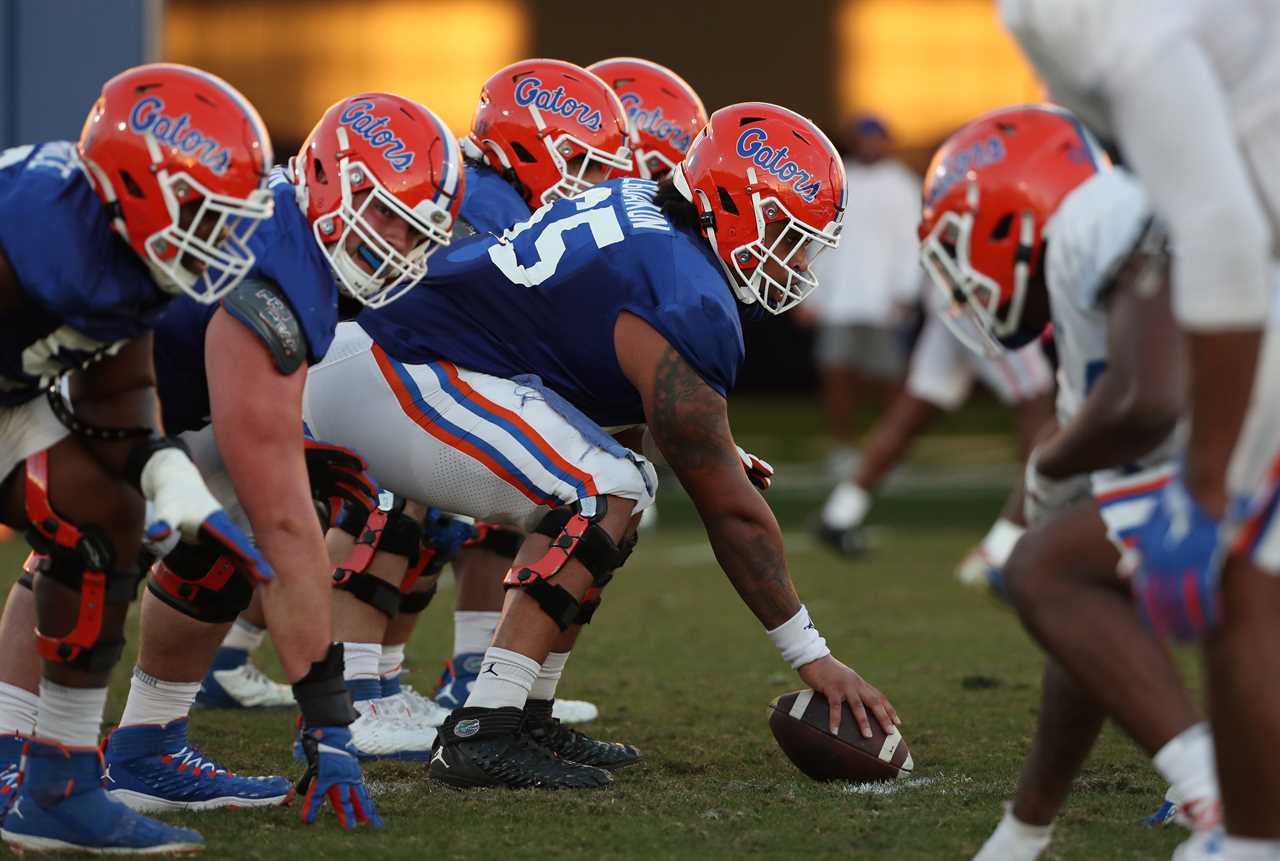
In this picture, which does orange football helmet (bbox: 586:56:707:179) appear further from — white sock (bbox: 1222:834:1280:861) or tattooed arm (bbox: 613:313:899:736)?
white sock (bbox: 1222:834:1280:861)

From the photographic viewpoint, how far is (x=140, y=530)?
3.05 metres

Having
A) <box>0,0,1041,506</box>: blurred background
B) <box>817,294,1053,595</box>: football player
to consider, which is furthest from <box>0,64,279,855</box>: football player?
<box>0,0,1041,506</box>: blurred background

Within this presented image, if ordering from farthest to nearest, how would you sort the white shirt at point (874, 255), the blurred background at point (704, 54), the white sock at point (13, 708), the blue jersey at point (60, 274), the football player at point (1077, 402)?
the blurred background at point (704, 54)
the white shirt at point (874, 255)
the white sock at point (13, 708)
the blue jersey at point (60, 274)
the football player at point (1077, 402)

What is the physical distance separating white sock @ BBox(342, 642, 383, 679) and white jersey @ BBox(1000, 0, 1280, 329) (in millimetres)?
2282

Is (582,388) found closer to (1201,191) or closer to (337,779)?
(337,779)

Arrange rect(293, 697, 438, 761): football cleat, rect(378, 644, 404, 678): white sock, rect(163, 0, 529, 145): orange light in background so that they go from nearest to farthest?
rect(293, 697, 438, 761): football cleat → rect(378, 644, 404, 678): white sock → rect(163, 0, 529, 145): orange light in background

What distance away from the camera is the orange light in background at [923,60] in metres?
15.4

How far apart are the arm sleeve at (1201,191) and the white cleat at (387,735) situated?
216 centimetres

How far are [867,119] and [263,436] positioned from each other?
309 inches

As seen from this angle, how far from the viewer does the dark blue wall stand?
25.9 ft

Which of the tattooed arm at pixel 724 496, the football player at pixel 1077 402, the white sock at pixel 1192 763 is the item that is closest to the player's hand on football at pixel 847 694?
the tattooed arm at pixel 724 496

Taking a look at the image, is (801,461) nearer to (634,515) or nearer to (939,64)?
(939,64)

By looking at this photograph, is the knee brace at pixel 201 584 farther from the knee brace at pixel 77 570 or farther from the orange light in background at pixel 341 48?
the orange light in background at pixel 341 48

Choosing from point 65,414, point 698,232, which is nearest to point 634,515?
point 698,232
